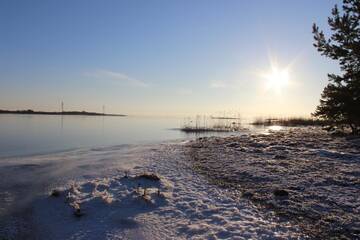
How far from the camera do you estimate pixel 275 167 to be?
1293 centimetres

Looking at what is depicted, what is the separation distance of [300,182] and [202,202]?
376cm

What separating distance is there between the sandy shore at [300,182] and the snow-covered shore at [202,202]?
0.08 feet

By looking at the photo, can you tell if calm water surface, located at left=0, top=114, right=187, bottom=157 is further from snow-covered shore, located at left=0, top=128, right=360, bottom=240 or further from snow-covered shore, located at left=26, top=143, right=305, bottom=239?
snow-covered shore, located at left=26, top=143, right=305, bottom=239

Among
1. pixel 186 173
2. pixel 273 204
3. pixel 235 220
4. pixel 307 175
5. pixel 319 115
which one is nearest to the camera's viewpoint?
pixel 235 220

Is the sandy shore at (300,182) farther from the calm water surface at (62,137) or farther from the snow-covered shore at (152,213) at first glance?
the calm water surface at (62,137)

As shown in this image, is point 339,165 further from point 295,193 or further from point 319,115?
point 319,115

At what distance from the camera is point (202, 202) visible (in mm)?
8570

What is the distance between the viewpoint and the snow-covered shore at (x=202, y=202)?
6.82 meters

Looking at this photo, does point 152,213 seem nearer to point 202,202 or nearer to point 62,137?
point 202,202

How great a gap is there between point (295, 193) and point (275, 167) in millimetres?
3712

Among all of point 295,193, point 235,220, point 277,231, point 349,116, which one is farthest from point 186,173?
point 349,116

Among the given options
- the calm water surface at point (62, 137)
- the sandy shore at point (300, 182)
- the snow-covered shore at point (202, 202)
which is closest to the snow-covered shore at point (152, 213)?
the snow-covered shore at point (202, 202)

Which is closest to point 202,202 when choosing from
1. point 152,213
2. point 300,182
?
point 152,213

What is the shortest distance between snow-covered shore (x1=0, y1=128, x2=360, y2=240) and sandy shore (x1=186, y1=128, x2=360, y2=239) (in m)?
0.03
